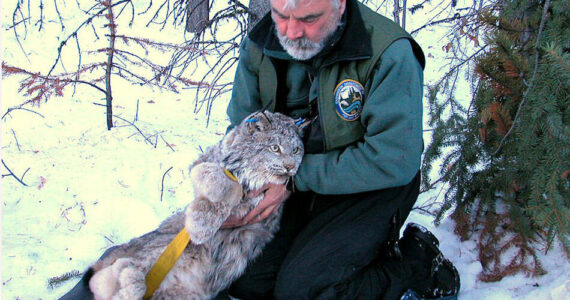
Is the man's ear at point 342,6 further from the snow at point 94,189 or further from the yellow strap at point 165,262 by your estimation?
the snow at point 94,189

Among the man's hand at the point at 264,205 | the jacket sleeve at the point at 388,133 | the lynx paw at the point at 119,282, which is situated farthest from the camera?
the man's hand at the point at 264,205

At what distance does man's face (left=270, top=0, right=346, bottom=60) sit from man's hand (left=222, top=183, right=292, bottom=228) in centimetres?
91

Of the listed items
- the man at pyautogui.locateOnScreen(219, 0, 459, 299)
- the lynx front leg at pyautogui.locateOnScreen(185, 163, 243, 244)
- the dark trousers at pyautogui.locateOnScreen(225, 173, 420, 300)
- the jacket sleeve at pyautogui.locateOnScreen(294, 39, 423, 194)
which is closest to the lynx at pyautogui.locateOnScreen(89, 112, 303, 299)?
the lynx front leg at pyautogui.locateOnScreen(185, 163, 243, 244)

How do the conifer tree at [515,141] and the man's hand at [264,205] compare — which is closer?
the conifer tree at [515,141]

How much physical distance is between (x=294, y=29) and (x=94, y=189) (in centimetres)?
288

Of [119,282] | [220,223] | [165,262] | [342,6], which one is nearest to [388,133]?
[342,6]

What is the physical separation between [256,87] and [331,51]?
0.75 m

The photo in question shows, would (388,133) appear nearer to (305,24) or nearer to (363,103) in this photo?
(363,103)

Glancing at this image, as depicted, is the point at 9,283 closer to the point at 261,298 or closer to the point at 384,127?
the point at 261,298

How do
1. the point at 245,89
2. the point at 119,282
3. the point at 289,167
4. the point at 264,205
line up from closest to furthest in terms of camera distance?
the point at 119,282 < the point at 289,167 < the point at 264,205 < the point at 245,89

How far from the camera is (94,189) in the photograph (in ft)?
13.8

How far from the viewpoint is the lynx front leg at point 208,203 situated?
8.08 ft

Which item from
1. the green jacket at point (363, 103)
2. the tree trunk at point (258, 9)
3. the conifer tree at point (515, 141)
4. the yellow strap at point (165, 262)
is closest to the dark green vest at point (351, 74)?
the green jacket at point (363, 103)

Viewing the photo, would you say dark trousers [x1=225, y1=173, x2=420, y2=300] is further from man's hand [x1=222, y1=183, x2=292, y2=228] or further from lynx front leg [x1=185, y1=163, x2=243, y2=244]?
lynx front leg [x1=185, y1=163, x2=243, y2=244]
